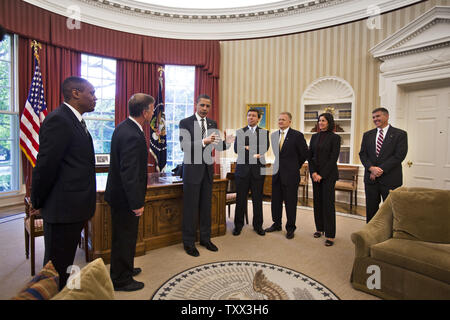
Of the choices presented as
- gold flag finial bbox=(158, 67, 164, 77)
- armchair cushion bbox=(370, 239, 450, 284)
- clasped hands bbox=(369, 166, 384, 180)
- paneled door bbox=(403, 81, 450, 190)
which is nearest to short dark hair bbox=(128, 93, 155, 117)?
armchair cushion bbox=(370, 239, 450, 284)

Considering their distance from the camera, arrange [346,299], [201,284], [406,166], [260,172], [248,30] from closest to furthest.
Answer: [346,299]
[201,284]
[260,172]
[406,166]
[248,30]

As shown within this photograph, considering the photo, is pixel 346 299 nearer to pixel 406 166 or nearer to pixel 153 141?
pixel 406 166

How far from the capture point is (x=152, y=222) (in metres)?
3.00

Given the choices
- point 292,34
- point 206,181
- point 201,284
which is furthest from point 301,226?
point 292,34

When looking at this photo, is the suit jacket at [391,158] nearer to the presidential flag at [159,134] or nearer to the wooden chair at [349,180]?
the wooden chair at [349,180]

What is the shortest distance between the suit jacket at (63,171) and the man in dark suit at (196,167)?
49.2 inches

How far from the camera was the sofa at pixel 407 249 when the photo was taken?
1.91m

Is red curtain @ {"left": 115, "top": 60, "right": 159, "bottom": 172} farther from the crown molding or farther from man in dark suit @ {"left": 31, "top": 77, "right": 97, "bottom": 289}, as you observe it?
the crown molding

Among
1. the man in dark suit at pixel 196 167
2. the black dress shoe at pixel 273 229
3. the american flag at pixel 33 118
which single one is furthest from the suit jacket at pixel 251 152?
the american flag at pixel 33 118

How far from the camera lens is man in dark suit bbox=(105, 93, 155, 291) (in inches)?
77.0

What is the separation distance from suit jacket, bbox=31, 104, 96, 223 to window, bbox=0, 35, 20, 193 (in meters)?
4.30

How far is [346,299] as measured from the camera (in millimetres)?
2102
